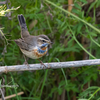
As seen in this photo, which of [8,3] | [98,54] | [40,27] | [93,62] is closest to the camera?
[93,62]

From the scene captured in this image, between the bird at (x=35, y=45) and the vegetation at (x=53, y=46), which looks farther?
the vegetation at (x=53, y=46)

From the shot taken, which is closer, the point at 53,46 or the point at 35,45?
the point at 35,45

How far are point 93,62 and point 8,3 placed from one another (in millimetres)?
1848

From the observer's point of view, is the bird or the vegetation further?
the vegetation

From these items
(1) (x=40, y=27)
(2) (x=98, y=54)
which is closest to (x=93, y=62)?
(2) (x=98, y=54)

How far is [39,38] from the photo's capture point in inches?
120

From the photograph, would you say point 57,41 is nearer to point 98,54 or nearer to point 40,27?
point 40,27

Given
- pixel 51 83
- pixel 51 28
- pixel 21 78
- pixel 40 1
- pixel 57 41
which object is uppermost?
pixel 40 1

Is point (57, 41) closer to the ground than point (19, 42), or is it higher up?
closer to the ground

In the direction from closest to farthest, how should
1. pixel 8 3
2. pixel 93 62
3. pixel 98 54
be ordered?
pixel 93 62, pixel 8 3, pixel 98 54

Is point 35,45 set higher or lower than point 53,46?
higher

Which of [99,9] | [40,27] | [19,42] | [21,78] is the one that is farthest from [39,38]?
[99,9]

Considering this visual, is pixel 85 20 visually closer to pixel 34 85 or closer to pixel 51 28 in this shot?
pixel 51 28

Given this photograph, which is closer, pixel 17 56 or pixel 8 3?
pixel 8 3
